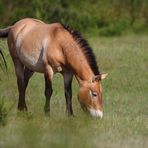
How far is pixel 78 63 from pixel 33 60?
970 mm

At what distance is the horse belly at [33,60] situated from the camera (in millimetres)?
13961

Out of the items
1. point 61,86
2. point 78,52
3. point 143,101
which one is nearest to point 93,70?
point 78,52

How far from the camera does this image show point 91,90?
1312 centimetres

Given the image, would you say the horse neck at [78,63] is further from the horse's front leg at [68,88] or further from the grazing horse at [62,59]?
the horse's front leg at [68,88]

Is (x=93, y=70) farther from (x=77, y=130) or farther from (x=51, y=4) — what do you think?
(x=51, y=4)

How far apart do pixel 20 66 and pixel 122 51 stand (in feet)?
30.6

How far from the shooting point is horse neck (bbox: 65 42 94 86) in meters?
13.4

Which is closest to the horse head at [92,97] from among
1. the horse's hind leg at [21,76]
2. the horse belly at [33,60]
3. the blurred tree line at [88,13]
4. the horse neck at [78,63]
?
the horse neck at [78,63]

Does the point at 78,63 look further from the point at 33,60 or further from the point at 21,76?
the point at 21,76

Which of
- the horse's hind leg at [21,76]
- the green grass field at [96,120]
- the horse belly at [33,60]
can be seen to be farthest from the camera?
the horse's hind leg at [21,76]

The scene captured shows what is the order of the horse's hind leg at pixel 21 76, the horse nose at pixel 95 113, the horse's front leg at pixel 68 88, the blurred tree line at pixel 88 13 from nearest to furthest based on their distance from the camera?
the horse nose at pixel 95 113
the horse's front leg at pixel 68 88
the horse's hind leg at pixel 21 76
the blurred tree line at pixel 88 13

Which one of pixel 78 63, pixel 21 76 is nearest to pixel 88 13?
pixel 21 76

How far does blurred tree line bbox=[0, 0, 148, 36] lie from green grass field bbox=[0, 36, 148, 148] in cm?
527

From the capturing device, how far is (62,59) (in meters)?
13.6
